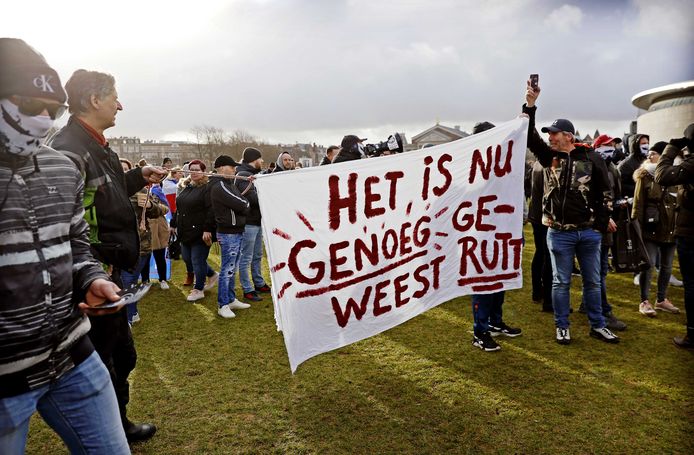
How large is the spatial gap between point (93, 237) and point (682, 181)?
16.2 feet

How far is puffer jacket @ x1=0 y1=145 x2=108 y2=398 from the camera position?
150 cm

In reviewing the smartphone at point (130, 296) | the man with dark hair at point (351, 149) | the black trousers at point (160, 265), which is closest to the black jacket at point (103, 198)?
the smartphone at point (130, 296)

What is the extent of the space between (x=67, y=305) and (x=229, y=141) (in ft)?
245

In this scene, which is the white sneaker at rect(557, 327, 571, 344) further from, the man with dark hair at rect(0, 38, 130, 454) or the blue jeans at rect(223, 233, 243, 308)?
the man with dark hair at rect(0, 38, 130, 454)

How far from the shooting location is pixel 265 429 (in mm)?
3238

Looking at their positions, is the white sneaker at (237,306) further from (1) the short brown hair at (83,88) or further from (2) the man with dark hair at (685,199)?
(2) the man with dark hair at (685,199)

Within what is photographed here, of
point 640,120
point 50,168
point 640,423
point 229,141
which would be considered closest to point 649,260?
point 640,423

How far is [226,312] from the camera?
5.90 m

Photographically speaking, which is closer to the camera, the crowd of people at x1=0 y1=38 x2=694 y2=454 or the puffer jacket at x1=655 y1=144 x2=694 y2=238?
the crowd of people at x1=0 y1=38 x2=694 y2=454

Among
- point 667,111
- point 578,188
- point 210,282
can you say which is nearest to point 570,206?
point 578,188

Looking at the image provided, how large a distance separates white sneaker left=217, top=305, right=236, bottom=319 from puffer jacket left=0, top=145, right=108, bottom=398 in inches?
163

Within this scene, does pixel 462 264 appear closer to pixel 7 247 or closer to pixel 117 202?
pixel 117 202

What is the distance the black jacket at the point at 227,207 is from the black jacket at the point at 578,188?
140 inches

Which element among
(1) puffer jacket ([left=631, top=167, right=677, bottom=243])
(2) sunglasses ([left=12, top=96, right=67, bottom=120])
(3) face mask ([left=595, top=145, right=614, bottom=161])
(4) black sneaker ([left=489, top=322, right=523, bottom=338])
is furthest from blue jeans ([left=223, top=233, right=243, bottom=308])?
(1) puffer jacket ([left=631, top=167, right=677, bottom=243])
